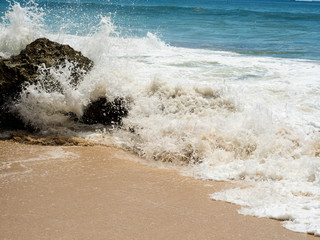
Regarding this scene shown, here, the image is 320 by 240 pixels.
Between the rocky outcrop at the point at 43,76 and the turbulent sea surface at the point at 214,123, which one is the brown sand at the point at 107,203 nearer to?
the turbulent sea surface at the point at 214,123

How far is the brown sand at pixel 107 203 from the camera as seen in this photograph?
3.16 m

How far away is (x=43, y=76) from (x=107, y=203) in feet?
9.74

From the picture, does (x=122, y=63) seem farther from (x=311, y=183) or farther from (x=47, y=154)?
(x=311, y=183)

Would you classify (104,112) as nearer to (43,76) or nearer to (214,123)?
(43,76)

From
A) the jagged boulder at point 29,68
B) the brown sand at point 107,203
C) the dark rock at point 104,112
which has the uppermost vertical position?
the jagged boulder at point 29,68

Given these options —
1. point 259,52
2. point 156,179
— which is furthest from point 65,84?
point 259,52

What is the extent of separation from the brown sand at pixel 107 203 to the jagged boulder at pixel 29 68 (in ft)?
3.53

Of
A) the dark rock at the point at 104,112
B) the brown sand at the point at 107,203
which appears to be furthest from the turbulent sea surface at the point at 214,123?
the brown sand at the point at 107,203

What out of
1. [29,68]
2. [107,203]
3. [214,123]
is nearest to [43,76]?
[29,68]

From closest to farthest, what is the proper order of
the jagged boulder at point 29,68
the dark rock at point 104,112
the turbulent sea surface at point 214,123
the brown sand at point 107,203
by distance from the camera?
the brown sand at point 107,203 → the turbulent sea surface at point 214,123 → the jagged boulder at point 29,68 → the dark rock at point 104,112

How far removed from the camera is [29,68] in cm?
589

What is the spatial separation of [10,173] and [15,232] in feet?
4.23

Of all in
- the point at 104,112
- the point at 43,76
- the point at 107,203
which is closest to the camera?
the point at 107,203

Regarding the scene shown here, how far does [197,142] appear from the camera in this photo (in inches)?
202
